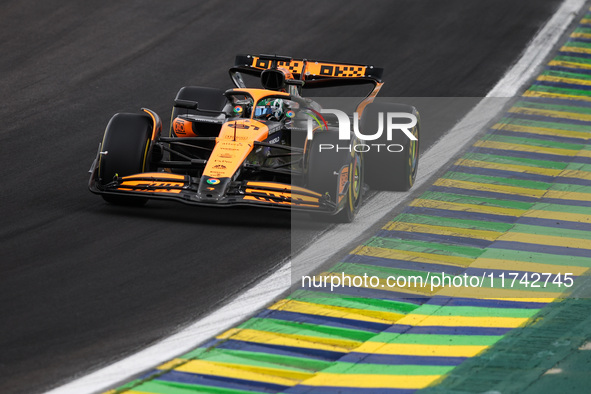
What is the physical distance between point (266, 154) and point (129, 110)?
16.0 ft

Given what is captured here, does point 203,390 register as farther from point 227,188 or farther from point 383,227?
point 383,227

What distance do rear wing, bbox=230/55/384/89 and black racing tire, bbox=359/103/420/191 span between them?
504 millimetres

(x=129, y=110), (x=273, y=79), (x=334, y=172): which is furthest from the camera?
(x=129, y=110)

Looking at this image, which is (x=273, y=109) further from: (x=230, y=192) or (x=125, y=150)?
(x=125, y=150)

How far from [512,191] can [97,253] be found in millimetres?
5484

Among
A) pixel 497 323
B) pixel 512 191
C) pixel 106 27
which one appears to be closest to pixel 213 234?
pixel 497 323

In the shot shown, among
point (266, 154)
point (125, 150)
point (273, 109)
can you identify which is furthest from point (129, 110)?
point (266, 154)

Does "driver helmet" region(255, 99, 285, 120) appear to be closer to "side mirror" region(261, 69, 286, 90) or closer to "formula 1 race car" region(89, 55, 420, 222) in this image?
"formula 1 race car" region(89, 55, 420, 222)

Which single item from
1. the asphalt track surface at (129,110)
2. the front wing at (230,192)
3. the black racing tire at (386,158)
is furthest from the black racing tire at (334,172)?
the black racing tire at (386,158)

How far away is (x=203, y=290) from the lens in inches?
377

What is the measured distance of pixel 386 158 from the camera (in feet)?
42.6

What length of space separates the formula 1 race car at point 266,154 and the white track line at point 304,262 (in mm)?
316

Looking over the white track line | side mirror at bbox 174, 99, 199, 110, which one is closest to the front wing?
the white track line

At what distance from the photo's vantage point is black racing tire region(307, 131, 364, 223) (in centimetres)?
1130
